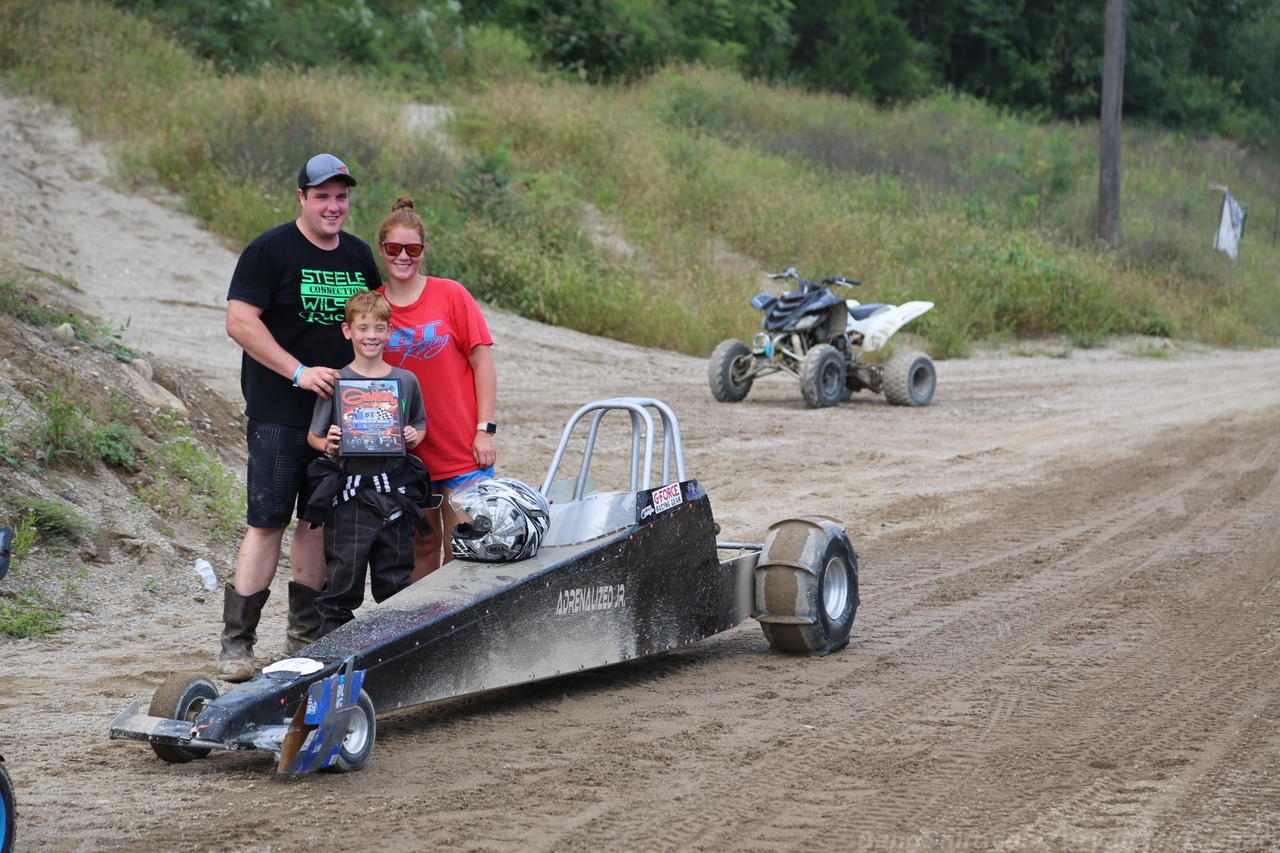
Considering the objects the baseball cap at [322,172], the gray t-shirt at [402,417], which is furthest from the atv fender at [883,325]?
the baseball cap at [322,172]

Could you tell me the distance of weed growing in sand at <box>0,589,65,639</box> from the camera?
6.30 metres

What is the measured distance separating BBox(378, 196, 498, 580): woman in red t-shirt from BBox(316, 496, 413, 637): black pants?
0.24m

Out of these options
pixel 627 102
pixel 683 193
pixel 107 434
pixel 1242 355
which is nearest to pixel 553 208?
pixel 683 193

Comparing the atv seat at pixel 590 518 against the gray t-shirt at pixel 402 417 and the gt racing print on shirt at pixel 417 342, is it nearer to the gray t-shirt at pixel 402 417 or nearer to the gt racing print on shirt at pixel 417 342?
the gray t-shirt at pixel 402 417

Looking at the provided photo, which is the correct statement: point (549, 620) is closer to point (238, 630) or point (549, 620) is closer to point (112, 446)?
point (238, 630)

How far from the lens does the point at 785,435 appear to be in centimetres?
1292

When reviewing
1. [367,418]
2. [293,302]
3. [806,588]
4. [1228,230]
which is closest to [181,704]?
[367,418]

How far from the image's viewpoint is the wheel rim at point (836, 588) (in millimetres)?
6281

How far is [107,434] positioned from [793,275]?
8.67 m

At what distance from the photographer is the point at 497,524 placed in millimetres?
5203

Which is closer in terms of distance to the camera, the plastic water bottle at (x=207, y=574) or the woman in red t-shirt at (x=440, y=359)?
the woman in red t-shirt at (x=440, y=359)

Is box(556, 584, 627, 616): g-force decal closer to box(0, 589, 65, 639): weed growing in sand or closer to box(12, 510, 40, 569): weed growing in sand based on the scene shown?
box(0, 589, 65, 639): weed growing in sand

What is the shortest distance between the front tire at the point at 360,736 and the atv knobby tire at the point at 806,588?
2252 mm

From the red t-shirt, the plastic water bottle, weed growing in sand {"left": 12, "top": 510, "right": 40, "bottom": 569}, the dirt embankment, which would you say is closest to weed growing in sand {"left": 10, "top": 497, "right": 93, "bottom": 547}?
weed growing in sand {"left": 12, "top": 510, "right": 40, "bottom": 569}
